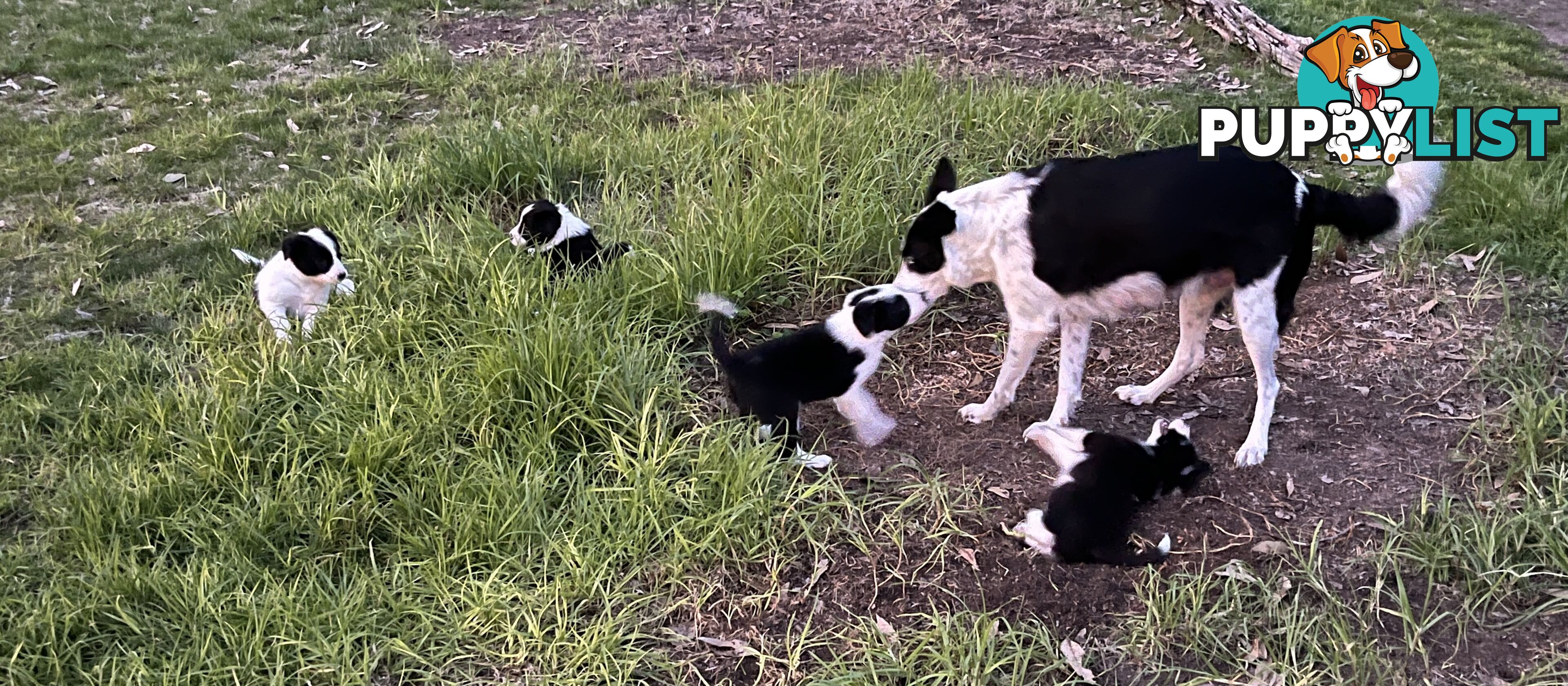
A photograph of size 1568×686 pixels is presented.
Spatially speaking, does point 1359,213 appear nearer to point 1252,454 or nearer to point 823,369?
point 1252,454

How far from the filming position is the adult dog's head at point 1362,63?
6.00m

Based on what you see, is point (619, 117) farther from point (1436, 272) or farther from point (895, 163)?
point (1436, 272)

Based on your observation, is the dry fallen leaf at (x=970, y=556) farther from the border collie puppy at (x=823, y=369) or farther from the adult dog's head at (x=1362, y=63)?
the adult dog's head at (x=1362, y=63)

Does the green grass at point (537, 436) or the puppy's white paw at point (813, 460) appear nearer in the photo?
the green grass at point (537, 436)

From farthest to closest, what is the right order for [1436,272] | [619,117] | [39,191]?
[619,117] → [39,191] → [1436,272]

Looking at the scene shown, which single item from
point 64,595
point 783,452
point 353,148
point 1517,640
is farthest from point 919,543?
point 353,148

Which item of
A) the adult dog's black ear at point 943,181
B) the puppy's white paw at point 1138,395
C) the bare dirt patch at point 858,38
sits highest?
the adult dog's black ear at point 943,181

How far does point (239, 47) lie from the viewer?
307 inches

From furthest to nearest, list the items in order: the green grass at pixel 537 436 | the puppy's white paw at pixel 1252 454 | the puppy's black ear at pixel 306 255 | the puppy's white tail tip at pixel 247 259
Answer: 1. the puppy's white tail tip at pixel 247 259
2. the puppy's black ear at pixel 306 255
3. the puppy's white paw at pixel 1252 454
4. the green grass at pixel 537 436

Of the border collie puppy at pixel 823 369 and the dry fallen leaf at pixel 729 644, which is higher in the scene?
the border collie puppy at pixel 823 369

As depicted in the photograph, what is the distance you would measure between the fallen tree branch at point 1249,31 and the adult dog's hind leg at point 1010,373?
388 centimetres

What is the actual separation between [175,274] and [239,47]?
384 centimetres

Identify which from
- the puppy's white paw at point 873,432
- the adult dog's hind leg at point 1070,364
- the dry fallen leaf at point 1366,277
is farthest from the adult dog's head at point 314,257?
the dry fallen leaf at point 1366,277

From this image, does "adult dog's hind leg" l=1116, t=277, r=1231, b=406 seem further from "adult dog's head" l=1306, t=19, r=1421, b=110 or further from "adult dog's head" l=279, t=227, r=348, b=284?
"adult dog's head" l=279, t=227, r=348, b=284
